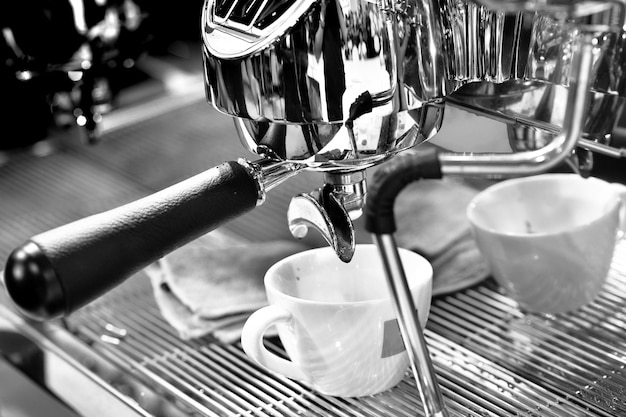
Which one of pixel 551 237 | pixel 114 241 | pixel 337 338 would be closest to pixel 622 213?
pixel 551 237

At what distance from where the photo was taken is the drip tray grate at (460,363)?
44 centimetres

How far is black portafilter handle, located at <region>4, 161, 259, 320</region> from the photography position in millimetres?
315

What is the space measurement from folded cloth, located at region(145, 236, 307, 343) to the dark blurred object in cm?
13

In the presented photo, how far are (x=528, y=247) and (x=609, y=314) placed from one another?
0.06 meters

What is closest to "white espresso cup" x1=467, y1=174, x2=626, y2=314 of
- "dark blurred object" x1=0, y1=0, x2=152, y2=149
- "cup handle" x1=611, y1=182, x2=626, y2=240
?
"cup handle" x1=611, y1=182, x2=626, y2=240

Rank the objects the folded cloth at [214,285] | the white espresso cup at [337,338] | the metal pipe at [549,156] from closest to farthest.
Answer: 1. the metal pipe at [549,156]
2. the white espresso cup at [337,338]
3. the folded cloth at [214,285]

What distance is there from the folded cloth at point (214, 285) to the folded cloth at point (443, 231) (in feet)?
0.26

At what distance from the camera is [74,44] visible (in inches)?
23.8

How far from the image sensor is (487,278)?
555 mm

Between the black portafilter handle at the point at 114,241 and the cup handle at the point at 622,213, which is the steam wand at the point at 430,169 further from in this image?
the cup handle at the point at 622,213

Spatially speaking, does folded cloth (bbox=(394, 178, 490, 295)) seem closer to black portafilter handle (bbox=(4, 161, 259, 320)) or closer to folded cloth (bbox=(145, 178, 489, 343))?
folded cloth (bbox=(145, 178, 489, 343))

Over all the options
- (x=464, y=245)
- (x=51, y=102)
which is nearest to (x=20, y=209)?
(x=51, y=102)

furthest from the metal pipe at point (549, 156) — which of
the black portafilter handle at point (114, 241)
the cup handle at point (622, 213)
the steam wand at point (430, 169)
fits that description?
the cup handle at point (622, 213)

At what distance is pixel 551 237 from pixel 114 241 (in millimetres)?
252
